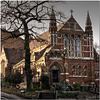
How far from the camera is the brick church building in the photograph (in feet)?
118

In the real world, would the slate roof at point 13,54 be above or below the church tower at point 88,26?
below

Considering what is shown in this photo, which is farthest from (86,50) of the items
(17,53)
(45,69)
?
(17,53)

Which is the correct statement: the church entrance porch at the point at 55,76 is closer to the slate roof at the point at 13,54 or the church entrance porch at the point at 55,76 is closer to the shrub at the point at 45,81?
the shrub at the point at 45,81

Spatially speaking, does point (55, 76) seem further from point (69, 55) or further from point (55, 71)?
point (69, 55)

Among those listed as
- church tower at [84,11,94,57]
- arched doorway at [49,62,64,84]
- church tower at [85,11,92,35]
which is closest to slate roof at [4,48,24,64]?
arched doorway at [49,62,64,84]

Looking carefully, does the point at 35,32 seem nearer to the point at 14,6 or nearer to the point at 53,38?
the point at 14,6

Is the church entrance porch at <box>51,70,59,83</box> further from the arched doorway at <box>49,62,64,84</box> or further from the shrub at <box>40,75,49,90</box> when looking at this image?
the shrub at <box>40,75,49,90</box>

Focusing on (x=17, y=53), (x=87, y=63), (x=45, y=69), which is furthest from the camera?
(x=17, y=53)

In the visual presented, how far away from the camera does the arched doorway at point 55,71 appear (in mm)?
36031

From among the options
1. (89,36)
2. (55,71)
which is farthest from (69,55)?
(89,36)

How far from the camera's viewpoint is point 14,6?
2017cm

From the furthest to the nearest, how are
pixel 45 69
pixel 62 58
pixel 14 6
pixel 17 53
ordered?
pixel 17 53 → pixel 62 58 → pixel 45 69 → pixel 14 6

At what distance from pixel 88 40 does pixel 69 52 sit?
478 cm

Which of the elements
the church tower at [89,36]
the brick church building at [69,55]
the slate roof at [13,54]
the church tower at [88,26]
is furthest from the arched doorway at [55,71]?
the slate roof at [13,54]
